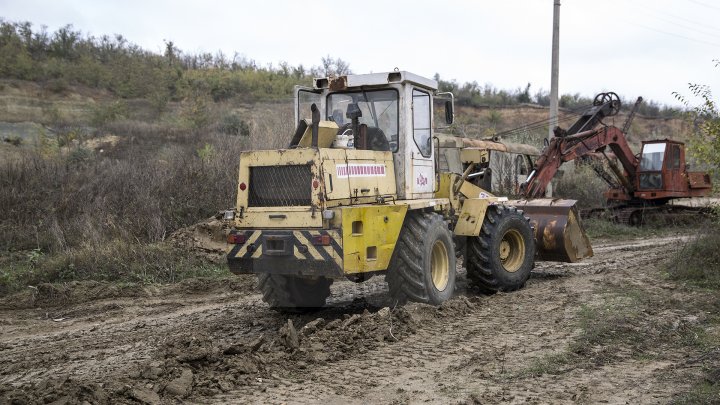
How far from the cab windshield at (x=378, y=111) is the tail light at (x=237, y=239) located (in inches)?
75.0

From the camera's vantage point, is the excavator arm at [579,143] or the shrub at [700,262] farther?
the excavator arm at [579,143]

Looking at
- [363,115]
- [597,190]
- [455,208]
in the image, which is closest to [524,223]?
[455,208]

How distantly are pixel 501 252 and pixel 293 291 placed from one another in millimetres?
3213

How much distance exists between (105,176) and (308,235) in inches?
305

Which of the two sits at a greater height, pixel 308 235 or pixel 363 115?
pixel 363 115

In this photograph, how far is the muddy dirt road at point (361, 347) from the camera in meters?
4.94

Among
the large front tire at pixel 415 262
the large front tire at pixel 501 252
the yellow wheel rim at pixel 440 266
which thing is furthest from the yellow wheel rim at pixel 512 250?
the large front tire at pixel 415 262

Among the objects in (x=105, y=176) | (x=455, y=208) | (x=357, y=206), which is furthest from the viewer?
(x=105, y=176)

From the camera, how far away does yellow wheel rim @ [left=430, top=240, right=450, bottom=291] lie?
8047 mm

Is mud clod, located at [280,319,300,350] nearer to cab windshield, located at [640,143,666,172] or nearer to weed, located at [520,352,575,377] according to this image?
weed, located at [520,352,575,377]

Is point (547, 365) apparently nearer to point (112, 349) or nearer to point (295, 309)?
point (295, 309)

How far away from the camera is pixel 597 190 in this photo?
21.1 metres

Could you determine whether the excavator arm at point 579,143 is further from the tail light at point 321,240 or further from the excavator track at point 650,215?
the tail light at point 321,240

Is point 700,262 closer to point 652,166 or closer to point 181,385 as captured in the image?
point 181,385
